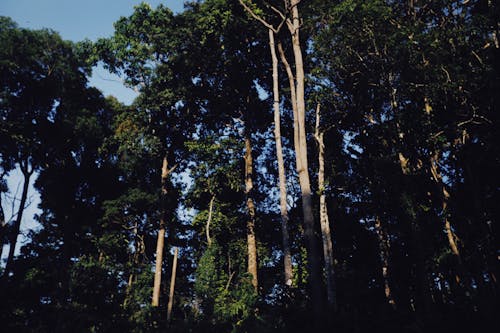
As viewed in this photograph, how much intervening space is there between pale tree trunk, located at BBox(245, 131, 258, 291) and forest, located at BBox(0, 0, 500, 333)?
0.08 metres

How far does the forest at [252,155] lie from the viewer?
14079 mm

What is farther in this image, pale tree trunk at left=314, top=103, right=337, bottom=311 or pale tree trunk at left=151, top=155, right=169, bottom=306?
pale tree trunk at left=151, top=155, right=169, bottom=306

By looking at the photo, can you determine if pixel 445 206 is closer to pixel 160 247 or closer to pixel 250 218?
pixel 250 218

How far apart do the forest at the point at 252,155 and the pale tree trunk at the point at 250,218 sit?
3.1 inches

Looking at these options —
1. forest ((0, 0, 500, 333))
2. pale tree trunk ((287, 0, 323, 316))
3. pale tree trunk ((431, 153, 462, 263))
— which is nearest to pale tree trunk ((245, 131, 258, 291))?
forest ((0, 0, 500, 333))

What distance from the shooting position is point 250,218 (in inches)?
726

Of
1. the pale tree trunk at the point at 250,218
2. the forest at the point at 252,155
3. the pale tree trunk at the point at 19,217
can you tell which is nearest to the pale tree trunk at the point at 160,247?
the forest at the point at 252,155

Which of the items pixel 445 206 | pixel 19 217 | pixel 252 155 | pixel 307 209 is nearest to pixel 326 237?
pixel 445 206

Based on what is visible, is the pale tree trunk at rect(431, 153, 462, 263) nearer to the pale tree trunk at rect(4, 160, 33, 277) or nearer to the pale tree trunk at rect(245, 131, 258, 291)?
the pale tree trunk at rect(245, 131, 258, 291)

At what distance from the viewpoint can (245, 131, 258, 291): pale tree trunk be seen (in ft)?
56.3

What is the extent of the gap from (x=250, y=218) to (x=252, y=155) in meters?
5.36

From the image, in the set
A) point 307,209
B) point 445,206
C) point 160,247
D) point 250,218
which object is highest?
point 250,218

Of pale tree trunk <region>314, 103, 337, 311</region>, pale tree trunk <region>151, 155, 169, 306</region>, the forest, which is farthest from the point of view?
pale tree trunk <region>151, 155, 169, 306</region>

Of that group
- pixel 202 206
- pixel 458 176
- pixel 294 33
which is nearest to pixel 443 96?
pixel 458 176
